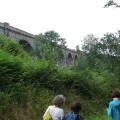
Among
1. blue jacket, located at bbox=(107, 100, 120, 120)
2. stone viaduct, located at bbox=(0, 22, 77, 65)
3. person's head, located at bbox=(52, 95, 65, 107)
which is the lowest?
blue jacket, located at bbox=(107, 100, 120, 120)

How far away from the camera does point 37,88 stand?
1666 cm

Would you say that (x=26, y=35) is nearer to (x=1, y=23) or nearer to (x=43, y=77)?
(x=1, y=23)

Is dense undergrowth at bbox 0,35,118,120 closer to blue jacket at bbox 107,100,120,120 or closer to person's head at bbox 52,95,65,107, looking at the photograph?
blue jacket at bbox 107,100,120,120

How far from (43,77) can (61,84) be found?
1480 mm

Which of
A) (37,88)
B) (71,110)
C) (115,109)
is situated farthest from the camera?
(37,88)

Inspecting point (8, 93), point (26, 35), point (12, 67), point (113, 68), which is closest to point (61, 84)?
point (12, 67)

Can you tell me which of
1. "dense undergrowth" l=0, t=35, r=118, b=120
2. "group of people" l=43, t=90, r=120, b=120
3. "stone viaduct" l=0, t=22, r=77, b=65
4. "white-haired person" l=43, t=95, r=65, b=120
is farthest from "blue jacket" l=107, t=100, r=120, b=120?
"stone viaduct" l=0, t=22, r=77, b=65

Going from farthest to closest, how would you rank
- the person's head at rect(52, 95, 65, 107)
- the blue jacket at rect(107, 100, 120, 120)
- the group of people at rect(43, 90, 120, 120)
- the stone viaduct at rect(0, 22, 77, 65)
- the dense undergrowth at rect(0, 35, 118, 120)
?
1. the stone viaduct at rect(0, 22, 77, 65)
2. the dense undergrowth at rect(0, 35, 118, 120)
3. the blue jacket at rect(107, 100, 120, 120)
4. the person's head at rect(52, 95, 65, 107)
5. the group of people at rect(43, 90, 120, 120)

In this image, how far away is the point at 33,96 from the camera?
15891 millimetres

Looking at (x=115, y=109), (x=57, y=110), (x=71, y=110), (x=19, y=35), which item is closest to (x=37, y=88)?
(x=115, y=109)

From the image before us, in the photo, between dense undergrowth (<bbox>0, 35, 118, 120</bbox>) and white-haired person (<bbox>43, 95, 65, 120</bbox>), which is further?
dense undergrowth (<bbox>0, 35, 118, 120</bbox>)

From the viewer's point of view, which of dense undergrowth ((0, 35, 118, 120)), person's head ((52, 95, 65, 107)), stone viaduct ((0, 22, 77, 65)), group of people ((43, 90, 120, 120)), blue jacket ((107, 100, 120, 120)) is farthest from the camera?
stone viaduct ((0, 22, 77, 65))

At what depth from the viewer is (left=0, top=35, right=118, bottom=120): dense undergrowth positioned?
14797mm

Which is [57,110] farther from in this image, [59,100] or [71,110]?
[71,110]
